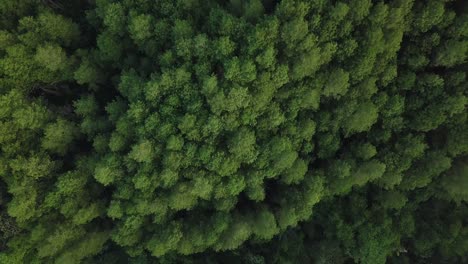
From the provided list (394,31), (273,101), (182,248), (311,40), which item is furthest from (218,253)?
(394,31)

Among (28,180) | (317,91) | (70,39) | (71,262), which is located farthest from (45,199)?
(317,91)

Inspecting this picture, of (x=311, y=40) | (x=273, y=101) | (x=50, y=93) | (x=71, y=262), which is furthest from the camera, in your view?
(x=50, y=93)

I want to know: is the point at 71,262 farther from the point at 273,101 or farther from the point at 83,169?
the point at 273,101

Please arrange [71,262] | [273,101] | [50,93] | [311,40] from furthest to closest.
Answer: [50,93]
[71,262]
[273,101]
[311,40]

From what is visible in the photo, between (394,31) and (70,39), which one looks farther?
(70,39)

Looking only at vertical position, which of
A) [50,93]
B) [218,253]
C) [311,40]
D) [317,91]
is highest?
[50,93]

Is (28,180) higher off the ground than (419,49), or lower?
higher
